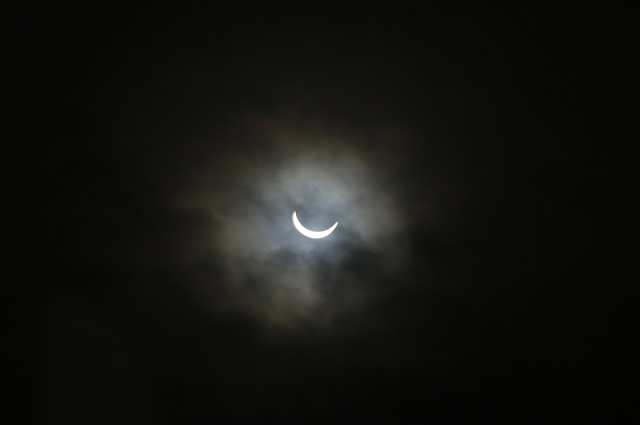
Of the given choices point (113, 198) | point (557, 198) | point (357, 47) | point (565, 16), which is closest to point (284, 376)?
point (113, 198)

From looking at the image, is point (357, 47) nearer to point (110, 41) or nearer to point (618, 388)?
point (110, 41)

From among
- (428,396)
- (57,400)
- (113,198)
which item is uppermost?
(113,198)

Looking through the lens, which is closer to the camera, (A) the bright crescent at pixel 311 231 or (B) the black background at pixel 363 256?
(B) the black background at pixel 363 256

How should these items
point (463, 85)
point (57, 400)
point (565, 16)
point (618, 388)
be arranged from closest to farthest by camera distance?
point (565, 16) → point (463, 85) → point (57, 400) → point (618, 388)

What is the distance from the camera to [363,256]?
501 cm

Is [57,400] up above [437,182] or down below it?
below

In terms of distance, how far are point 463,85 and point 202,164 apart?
6.64 ft

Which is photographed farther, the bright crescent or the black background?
the bright crescent

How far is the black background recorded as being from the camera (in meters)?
4.01

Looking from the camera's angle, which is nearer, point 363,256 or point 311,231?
point 311,231

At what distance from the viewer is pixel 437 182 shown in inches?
183

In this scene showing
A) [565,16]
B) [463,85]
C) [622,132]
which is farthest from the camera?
[622,132]

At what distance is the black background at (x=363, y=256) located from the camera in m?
4.01

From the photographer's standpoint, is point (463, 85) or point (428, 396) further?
point (428, 396)
